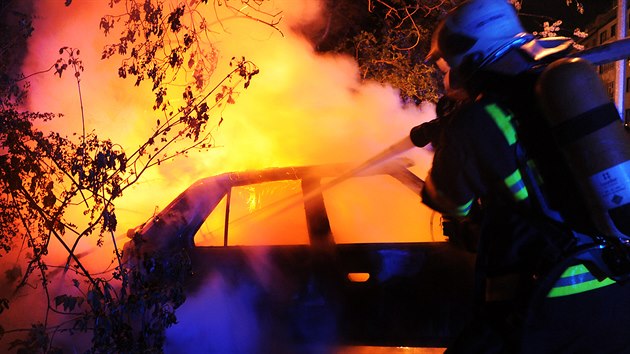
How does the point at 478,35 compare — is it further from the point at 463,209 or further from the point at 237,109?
the point at 237,109

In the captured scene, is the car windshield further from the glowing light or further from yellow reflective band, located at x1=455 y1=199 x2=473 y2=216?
yellow reflective band, located at x1=455 y1=199 x2=473 y2=216

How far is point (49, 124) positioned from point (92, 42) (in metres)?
1.09

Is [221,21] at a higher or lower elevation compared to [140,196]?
higher

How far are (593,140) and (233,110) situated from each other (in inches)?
204

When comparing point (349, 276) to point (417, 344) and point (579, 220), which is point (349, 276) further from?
point (579, 220)

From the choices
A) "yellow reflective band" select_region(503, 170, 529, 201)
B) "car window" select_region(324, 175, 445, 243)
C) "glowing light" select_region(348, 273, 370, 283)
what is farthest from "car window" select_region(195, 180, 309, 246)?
"yellow reflective band" select_region(503, 170, 529, 201)

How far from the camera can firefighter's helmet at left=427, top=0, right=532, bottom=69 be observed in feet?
6.04

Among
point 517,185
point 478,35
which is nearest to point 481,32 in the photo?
point 478,35

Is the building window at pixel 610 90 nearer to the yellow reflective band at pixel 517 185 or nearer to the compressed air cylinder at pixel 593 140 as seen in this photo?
the compressed air cylinder at pixel 593 140

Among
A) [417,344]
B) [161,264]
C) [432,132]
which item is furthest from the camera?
[417,344]

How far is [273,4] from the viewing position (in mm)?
6586

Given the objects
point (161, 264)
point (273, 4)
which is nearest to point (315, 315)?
point (161, 264)

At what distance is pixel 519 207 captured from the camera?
68.7 inches

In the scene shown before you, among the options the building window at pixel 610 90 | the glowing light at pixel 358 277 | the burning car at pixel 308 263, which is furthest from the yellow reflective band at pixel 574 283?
the glowing light at pixel 358 277
